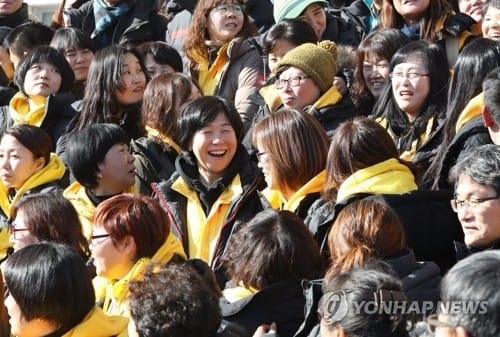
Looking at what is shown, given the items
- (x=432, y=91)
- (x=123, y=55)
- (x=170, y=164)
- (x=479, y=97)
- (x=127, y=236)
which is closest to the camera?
(x=127, y=236)

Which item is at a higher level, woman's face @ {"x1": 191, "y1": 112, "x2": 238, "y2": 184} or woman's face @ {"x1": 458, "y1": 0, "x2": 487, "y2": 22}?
woman's face @ {"x1": 458, "y1": 0, "x2": 487, "y2": 22}

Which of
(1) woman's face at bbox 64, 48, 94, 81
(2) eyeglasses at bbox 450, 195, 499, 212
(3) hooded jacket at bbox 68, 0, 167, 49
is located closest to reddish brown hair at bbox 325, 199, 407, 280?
(2) eyeglasses at bbox 450, 195, 499, 212

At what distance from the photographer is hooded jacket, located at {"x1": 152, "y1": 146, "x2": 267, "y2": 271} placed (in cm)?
545

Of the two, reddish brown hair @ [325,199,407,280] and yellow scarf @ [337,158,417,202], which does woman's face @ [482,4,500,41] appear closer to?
yellow scarf @ [337,158,417,202]

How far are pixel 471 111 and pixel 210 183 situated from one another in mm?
1343

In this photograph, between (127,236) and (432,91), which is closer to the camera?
(127,236)

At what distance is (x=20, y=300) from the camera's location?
13.9ft

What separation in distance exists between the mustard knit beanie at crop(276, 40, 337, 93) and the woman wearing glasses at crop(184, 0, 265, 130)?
89 cm

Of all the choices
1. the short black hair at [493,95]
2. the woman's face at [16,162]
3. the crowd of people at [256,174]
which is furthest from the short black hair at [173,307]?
the woman's face at [16,162]

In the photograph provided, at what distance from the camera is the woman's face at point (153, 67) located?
302 inches

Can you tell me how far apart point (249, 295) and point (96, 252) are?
3.08 ft

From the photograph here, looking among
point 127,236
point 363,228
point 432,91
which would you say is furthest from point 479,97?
point 127,236

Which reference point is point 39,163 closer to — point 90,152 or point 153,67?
point 90,152

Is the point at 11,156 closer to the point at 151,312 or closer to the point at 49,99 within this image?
the point at 49,99
